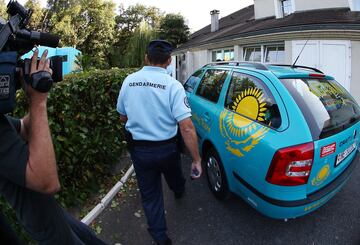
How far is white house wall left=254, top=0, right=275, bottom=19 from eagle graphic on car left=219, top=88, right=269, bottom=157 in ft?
43.9

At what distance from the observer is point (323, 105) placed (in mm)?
2641

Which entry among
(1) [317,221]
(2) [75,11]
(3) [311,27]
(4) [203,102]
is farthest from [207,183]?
(2) [75,11]

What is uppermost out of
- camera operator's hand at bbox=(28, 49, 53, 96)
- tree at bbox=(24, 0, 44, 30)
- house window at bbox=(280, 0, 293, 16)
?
tree at bbox=(24, 0, 44, 30)

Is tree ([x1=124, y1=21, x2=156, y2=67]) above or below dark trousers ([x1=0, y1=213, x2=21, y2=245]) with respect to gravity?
above

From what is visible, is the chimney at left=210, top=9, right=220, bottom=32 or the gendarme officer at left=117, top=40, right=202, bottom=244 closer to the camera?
the gendarme officer at left=117, top=40, right=202, bottom=244

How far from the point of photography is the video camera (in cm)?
109

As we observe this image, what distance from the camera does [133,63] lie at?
90.1 feet

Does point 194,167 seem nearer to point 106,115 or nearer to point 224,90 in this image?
point 224,90

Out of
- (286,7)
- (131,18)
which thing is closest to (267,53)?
(286,7)

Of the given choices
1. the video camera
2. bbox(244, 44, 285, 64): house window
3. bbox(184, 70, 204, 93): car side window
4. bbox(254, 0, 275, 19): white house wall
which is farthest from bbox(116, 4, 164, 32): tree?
the video camera

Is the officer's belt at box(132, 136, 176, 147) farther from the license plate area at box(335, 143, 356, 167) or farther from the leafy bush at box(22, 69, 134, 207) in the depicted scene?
the license plate area at box(335, 143, 356, 167)

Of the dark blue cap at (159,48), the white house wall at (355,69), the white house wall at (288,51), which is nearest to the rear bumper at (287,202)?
the dark blue cap at (159,48)

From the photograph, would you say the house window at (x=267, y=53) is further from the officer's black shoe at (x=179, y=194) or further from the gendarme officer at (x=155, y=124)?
the gendarme officer at (x=155, y=124)

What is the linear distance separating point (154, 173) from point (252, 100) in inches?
51.5
